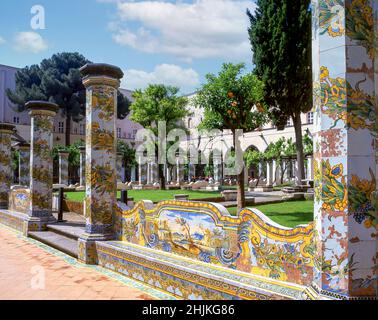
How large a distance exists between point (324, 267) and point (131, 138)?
52.0 meters

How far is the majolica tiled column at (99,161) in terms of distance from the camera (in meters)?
7.21

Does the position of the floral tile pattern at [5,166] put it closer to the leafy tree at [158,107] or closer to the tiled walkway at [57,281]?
the tiled walkway at [57,281]

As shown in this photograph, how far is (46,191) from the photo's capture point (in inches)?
433

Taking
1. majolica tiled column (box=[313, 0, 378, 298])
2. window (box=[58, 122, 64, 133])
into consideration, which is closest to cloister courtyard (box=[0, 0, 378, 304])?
majolica tiled column (box=[313, 0, 378, 298])

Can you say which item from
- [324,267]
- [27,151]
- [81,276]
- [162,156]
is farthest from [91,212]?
[162,156]

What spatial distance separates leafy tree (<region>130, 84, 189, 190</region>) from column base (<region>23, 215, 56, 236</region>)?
17766mm

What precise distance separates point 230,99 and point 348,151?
8342 mm

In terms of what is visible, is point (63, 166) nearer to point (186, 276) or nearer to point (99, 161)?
point (99, 161)

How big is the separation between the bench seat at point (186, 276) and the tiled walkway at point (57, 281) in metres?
0.19

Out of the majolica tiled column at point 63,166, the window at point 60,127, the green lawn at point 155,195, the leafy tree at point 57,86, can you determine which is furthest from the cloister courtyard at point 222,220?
the window at point 60,127

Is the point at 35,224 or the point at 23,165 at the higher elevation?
the point at 23,165

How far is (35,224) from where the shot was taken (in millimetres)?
10766

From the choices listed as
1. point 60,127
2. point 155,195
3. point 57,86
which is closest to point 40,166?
point 155,195

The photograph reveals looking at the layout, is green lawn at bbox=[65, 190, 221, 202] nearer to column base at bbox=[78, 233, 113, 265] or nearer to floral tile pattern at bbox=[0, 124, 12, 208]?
floral tile pattern at bbox=[0, 124, 12, 208]
